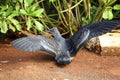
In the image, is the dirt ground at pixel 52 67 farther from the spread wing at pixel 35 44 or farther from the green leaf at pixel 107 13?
the green leaf at pixel 107 13

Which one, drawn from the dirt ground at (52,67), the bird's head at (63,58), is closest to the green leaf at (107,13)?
the dirt ground at (52,67)

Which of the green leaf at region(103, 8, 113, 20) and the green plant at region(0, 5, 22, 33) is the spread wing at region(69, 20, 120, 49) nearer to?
the green leaf at region(103, 8, 113, 20)

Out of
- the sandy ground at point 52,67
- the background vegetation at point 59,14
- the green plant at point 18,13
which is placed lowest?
the sandy ground at point 52,67

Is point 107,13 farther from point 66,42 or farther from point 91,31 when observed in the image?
point 66,42

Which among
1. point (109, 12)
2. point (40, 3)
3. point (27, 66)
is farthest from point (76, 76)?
point (40, 3)

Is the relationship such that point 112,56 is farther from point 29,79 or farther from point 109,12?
point 29,79

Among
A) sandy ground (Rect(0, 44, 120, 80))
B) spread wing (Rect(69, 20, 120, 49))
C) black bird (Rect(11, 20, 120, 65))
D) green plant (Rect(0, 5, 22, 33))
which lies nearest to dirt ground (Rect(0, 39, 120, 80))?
sandy ground (Rect(0, 44, 120, 80))
